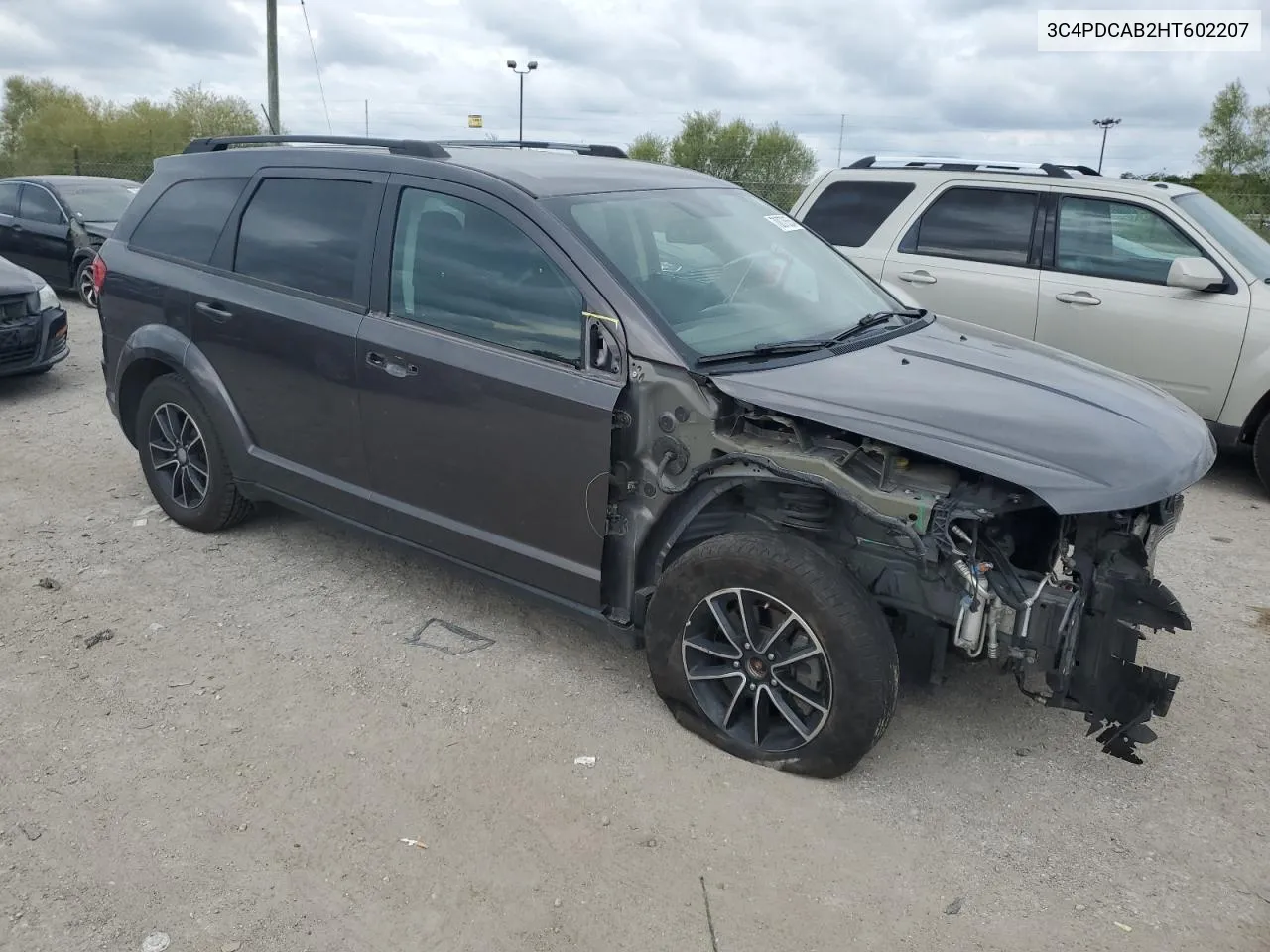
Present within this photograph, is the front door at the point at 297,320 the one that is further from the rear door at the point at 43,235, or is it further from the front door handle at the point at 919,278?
the rear door at the point at 43,235

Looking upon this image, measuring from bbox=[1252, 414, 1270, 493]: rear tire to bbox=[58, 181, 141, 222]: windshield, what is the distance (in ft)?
39.9

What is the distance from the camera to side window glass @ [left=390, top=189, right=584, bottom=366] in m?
3.63

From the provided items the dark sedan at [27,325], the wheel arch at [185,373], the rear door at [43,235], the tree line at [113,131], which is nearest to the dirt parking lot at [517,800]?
the wheel arch at [185,373]

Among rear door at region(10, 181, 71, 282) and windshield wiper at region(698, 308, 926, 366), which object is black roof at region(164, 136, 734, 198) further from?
rear door at region(10, 181, 71, 282)

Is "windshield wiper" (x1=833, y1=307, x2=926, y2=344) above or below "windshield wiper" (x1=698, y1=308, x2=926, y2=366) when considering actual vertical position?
above

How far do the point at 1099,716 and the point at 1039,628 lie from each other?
15.0 inches

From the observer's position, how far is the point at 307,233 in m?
4.40

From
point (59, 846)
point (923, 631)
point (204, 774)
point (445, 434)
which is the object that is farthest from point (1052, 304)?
point (59, 846)

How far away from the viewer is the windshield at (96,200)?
1280 cm

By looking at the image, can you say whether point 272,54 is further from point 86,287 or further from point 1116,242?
point 1116,242

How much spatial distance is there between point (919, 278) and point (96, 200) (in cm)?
1081

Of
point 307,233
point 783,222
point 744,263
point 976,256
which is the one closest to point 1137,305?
Result: point 976,256

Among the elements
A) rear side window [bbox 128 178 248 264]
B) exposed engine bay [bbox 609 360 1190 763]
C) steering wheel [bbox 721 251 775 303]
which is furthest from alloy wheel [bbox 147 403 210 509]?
steering wheel [bbox 721 251 775 303]

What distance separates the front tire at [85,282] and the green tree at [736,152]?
16179 millimetres
